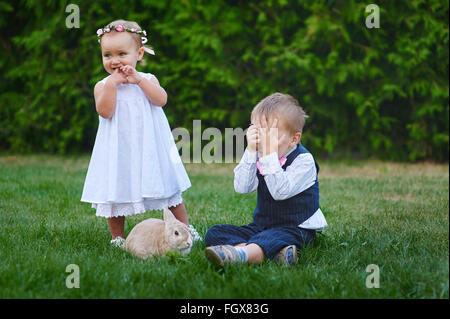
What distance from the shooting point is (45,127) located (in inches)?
298

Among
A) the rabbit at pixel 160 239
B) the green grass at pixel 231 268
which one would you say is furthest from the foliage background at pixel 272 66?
the rabbit at pixel 160 239

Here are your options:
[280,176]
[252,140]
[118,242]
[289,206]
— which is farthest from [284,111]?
[118,242]

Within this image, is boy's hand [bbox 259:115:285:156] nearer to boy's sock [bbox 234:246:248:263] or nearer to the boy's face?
the boy's face

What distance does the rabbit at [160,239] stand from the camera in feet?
8.83

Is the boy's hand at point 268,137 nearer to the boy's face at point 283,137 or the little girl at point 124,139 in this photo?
the boy's face at point 283,137

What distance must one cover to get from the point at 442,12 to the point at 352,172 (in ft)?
7.23

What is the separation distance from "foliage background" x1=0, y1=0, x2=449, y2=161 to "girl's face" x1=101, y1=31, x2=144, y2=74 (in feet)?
12.0

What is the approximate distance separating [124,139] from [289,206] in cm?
97

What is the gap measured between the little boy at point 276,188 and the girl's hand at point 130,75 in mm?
677

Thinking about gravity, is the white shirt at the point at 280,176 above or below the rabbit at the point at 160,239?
above

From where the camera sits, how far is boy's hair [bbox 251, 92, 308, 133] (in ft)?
9.11

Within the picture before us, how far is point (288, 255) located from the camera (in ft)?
8.59

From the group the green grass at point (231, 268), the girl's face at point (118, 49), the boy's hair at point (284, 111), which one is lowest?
the green grass at point (231, 268)
